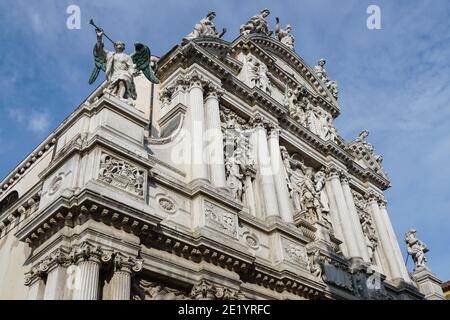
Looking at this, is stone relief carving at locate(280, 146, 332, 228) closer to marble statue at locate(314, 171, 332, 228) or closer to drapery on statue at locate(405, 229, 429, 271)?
marble statue at locate(314, 171, 332, 228)

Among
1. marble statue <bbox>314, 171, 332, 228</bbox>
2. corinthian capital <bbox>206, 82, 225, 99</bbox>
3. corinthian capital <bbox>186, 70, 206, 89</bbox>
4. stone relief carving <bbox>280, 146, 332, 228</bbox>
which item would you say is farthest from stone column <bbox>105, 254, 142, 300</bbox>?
marble statue <bbox>314, 171, 332, 228</bbox>

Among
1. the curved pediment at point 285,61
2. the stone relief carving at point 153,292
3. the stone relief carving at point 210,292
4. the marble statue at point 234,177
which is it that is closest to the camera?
the stone relief carving at point 153,292

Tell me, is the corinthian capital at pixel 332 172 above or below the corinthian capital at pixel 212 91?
below

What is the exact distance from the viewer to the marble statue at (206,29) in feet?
51.6

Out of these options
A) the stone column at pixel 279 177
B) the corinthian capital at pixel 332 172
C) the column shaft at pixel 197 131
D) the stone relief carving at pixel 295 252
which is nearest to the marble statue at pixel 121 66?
the column shaft at pixel 197 131

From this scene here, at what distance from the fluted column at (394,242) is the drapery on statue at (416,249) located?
3.68 feet

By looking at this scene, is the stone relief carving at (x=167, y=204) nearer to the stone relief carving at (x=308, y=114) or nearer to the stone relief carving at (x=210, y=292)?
the stone relief carving at (x=210, y=292)

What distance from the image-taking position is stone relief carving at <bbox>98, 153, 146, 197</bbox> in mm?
9055

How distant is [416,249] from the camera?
763 inches

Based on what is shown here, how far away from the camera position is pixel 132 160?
380 inches

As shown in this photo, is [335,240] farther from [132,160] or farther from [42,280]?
[42,280]

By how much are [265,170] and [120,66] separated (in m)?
5.15
